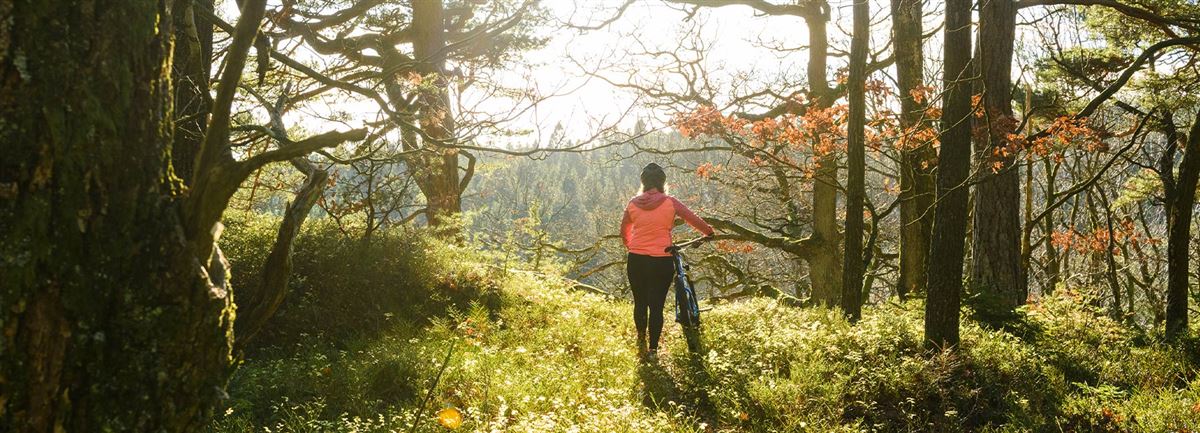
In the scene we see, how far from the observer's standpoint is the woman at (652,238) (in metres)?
6.92

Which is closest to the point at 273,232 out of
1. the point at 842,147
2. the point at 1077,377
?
the point at 842,147

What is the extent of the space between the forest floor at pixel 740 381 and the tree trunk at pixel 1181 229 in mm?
856

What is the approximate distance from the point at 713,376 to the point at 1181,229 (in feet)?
21.1

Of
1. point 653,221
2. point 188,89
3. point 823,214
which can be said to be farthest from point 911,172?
point 188,89

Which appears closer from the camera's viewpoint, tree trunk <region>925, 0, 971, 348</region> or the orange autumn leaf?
the orange autumn leaf

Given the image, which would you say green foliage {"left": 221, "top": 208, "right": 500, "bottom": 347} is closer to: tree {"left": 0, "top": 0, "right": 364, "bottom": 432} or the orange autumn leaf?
the orange autumn leaf

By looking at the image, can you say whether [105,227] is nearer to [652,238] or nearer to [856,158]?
[652,238]

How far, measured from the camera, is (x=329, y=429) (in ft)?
15.0

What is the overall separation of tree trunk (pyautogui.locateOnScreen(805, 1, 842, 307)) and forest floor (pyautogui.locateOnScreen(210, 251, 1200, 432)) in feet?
16.5

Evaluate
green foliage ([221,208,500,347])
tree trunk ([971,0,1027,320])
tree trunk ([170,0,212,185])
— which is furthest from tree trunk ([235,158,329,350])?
tree trunk ([971,0,1027,320])

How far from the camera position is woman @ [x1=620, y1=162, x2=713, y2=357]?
692 centimetres

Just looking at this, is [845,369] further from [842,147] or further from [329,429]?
[842,147]

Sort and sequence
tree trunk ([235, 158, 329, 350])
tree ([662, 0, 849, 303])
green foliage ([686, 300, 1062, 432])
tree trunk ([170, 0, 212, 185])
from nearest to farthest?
1. tree trunk ([235, 158, 329, 350])
2. tree trunk ([170, 0, 212, 185])
3. green foliage ([686, 300, 1062, 432])
4. tree ([662, 0, 849, 303])

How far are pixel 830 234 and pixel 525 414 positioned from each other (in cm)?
946
